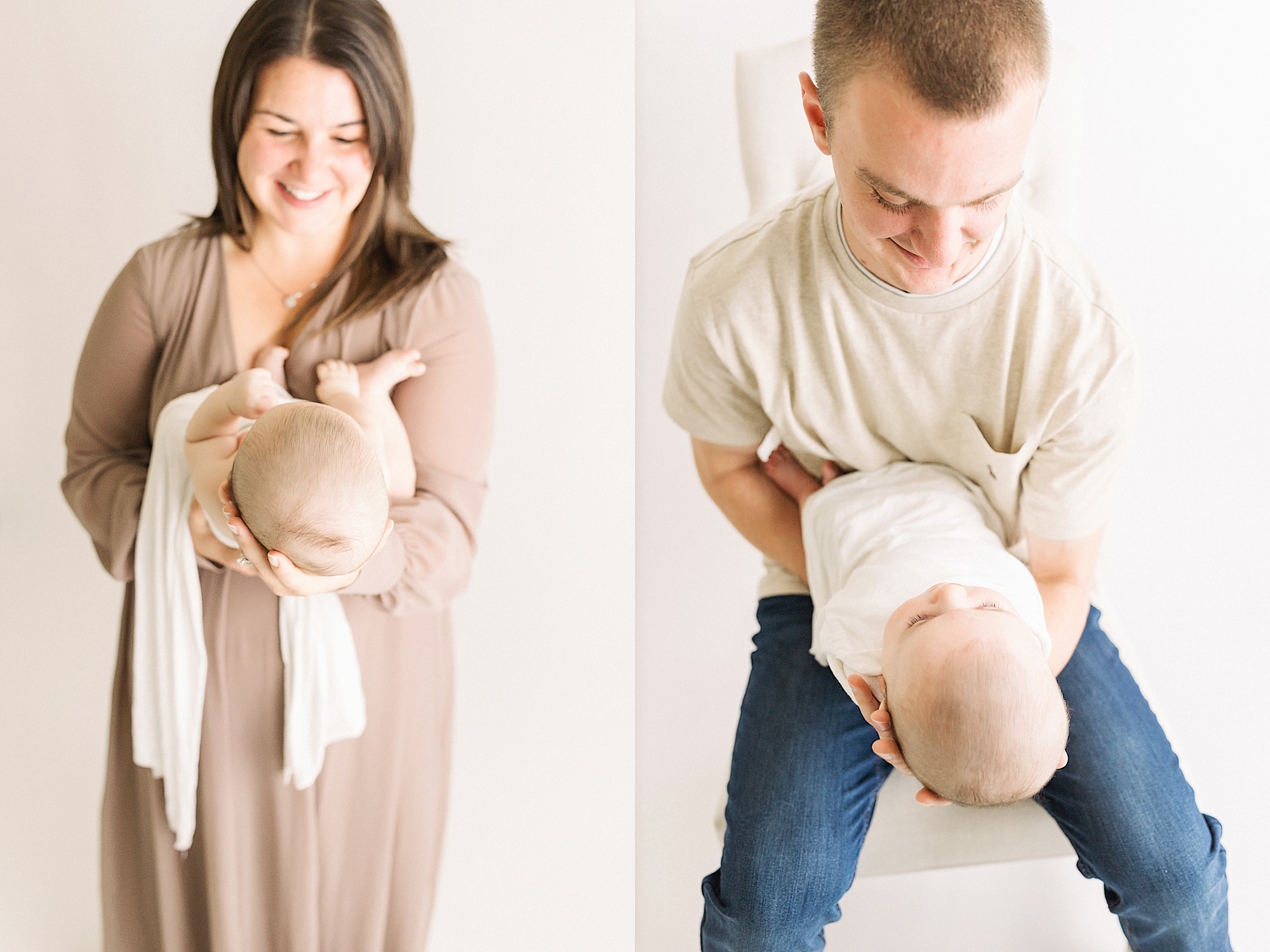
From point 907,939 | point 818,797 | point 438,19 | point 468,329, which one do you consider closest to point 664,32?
point 438,19

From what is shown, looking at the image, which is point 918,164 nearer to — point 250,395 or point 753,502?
point 753,502

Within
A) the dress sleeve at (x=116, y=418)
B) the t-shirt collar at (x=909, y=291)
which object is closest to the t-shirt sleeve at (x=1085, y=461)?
the t-shirt collar at (x=909, y=291)

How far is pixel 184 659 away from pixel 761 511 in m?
0.70

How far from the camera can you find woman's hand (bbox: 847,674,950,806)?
97cm

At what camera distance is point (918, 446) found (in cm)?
117

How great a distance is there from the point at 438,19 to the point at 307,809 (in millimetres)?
947

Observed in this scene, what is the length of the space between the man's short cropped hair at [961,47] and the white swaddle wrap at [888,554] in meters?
0.45

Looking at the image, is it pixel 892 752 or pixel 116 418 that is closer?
pixel 892 752

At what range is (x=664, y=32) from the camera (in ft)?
5.35

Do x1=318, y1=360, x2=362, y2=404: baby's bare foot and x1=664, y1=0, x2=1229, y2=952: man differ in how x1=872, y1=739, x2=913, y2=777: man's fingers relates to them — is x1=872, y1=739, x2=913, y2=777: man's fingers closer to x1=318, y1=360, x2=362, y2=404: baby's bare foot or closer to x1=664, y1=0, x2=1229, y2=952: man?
x1=664, y1=0, x2=1229, y2=952: man

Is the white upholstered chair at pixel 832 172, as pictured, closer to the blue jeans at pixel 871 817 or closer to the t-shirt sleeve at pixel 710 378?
the blue jeans at pixel 871 817

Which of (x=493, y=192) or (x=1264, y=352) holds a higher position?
(x=493, y=192)

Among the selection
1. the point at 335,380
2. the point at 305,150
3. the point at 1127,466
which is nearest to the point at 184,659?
the point at 335,380

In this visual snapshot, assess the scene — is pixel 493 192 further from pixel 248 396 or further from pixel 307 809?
pixel 307 809
